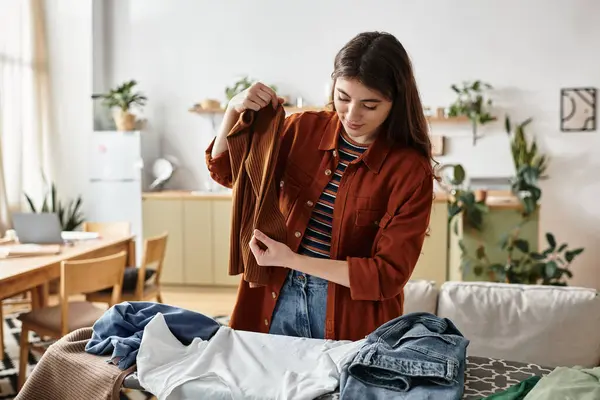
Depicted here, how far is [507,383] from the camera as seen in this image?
4.77 ft

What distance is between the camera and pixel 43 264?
128 inches

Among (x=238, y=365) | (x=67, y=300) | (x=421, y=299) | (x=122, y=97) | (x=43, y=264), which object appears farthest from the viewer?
(x=122, y=97)

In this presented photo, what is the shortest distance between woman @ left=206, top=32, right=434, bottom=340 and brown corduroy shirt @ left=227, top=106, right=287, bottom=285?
0.13 feet

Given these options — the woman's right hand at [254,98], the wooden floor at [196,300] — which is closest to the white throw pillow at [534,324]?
the woman's right hand at [254,98]

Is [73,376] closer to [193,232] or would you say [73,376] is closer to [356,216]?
[356,216]

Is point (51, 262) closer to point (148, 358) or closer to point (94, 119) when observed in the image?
point (148, 358)

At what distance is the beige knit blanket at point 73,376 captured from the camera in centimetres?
141

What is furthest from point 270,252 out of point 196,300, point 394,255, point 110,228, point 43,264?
point 196,300

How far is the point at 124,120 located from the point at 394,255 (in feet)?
16.5

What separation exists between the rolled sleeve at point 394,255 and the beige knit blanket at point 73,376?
1.89ft

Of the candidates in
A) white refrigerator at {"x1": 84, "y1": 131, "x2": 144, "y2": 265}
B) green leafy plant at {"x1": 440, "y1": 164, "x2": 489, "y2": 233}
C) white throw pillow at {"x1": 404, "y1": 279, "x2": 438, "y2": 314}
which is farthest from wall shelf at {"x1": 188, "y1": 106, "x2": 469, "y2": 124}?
white throw pillow at {"x1": 404, "y1": 279, "x2": 438, "y2": 314}

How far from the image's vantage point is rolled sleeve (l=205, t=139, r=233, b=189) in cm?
165

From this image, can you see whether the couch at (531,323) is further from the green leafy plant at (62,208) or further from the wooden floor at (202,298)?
the green leafy plant at (62,208)

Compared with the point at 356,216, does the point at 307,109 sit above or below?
above
